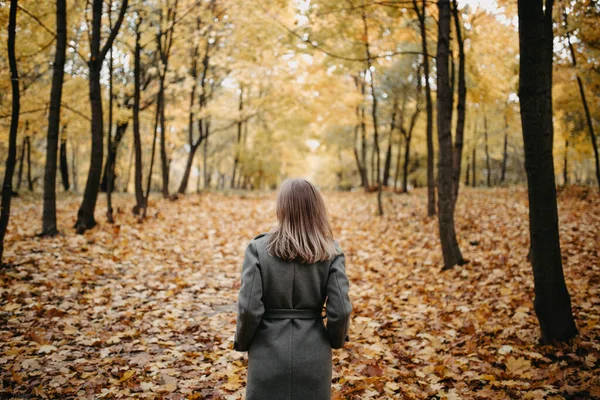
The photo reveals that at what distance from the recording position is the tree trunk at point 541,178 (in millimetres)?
4254

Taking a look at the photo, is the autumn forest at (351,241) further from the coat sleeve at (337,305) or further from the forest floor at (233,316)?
the coat sleeve at (337,305)

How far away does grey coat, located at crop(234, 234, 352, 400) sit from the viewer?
225 centimetres

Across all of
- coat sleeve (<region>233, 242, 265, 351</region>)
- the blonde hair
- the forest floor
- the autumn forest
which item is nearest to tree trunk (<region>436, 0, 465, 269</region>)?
the autumn forest

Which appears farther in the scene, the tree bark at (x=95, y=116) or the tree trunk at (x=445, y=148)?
the tree bark at (x=95, y=116)

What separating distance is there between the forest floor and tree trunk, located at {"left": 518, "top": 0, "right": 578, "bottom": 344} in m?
0.36

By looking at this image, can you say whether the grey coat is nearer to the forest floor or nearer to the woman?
the woman

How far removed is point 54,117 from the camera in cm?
880

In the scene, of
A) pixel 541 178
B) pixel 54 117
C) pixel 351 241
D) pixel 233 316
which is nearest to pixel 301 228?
pixel 541 178

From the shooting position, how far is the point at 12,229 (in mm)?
10039

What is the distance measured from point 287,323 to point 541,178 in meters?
3.74

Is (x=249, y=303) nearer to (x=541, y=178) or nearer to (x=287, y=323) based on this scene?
(x=287, y=323)

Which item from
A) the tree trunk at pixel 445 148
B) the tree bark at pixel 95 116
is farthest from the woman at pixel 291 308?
the tree bark at pixel 95 116

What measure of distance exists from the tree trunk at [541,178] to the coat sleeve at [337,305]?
3309 mm

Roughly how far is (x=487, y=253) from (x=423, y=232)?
2566mm
